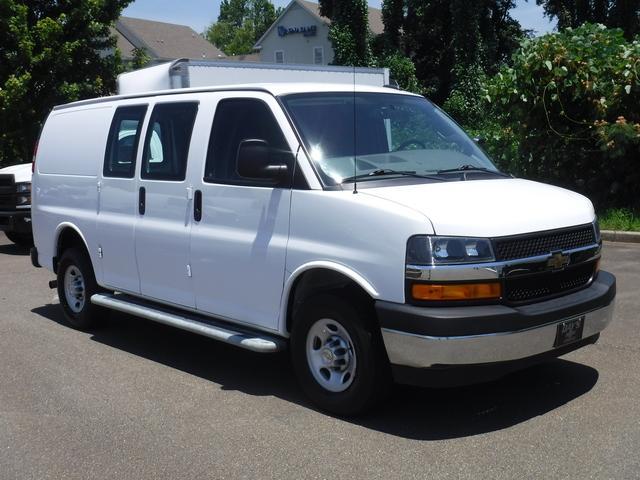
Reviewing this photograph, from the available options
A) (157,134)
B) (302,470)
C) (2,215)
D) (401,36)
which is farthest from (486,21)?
(302,470)

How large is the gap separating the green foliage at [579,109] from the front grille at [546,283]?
7.31m

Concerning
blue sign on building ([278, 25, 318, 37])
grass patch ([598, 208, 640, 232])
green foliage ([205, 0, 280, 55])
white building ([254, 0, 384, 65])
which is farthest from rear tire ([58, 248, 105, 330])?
green foliage ([205, 0, 280, 55])

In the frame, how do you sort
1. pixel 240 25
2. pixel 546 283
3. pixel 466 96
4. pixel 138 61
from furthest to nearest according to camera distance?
pixel 240 25
pixel 466 96
pixel 138 61
pixel 546 283

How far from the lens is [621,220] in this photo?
1193 centimetres

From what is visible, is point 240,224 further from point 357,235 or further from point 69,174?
point 69,174

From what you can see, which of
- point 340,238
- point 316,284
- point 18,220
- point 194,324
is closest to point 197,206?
point 194,324

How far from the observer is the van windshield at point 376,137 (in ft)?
17.0

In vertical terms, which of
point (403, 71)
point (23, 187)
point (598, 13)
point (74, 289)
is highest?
point (598, 13)

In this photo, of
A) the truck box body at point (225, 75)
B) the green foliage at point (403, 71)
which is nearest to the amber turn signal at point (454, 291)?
the truck box body at point (225, 75)

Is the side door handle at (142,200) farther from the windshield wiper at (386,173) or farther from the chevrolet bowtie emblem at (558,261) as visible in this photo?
the chevrolet bowtie emblem at (558,261)

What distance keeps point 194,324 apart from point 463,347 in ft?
7.41

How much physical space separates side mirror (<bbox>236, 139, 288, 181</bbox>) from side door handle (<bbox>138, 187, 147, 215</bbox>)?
146cm

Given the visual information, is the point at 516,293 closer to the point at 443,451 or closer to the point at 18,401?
the point at 443,451

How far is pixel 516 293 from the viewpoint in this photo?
14.8 feet
